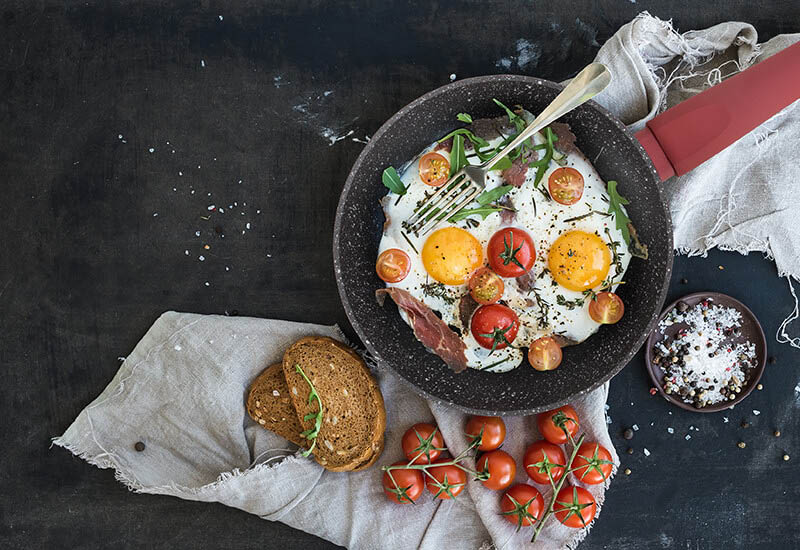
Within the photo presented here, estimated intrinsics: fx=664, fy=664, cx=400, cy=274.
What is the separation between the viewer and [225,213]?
86.7 inches

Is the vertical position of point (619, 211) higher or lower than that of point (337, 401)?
higher

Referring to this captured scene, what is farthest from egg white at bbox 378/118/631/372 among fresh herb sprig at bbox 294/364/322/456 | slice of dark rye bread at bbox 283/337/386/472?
fresh herb sprig at bbox 294/364/322/456

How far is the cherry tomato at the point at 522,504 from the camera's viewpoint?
6.57ft

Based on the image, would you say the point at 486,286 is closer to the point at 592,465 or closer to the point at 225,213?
the point at 592,465

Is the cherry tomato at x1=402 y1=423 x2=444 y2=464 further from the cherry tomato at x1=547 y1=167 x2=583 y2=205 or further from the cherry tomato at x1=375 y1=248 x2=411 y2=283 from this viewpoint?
the cherry tomato at x1=547 y1=167 x2=583 y2=205

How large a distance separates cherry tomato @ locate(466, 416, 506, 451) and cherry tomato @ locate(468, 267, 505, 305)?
0.38 metres

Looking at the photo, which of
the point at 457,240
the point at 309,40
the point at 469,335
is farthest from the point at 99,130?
the point at 469,335

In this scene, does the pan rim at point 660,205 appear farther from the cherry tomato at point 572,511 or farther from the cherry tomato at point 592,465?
the cherry tomato at point 572,511

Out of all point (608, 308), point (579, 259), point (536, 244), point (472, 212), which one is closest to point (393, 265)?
point (472, 212)

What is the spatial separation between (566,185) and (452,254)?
0.39m

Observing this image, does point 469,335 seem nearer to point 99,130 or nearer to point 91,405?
point 91,405

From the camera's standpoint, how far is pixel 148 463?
7.21 feet

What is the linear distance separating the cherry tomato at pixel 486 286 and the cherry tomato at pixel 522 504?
0.61 meters

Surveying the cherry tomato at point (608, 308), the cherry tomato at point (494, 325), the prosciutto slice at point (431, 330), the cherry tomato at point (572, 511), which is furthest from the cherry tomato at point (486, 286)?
the cherry tomato at point (572, 511)
